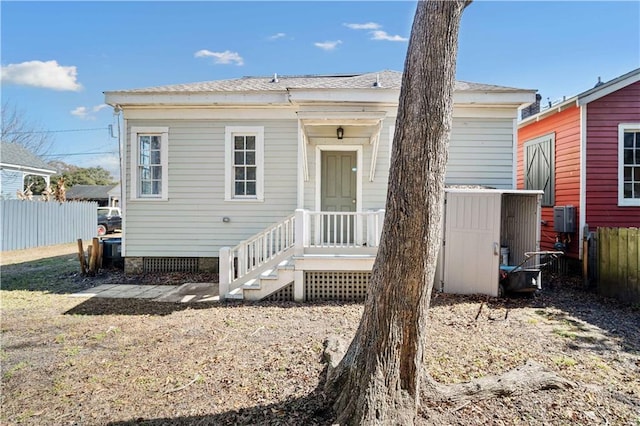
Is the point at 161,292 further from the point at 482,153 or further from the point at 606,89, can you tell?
the point at 606,89

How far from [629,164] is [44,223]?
1983 centimetres

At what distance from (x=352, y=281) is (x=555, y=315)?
325 centimetres

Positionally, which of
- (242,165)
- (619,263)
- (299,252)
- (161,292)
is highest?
(242,165)

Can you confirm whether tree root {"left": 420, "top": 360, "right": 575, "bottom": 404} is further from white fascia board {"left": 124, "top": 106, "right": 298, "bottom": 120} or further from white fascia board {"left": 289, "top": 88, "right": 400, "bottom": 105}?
white fascia board {"left": 124, "top": 106, "right": 298, "bottom": 120}

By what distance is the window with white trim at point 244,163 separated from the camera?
7.82 metres

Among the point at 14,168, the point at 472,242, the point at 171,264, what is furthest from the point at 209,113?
the point at 14,168

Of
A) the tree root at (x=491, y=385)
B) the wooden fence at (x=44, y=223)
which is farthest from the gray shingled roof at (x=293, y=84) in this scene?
the wooden fence at (x=44, y=223)

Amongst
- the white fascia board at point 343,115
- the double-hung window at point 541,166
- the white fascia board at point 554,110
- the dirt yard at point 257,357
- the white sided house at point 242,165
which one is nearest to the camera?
the dirt yard at point 257,357

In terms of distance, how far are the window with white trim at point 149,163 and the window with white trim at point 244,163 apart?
1484mm

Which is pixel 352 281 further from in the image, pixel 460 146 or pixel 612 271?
pixel 612 271

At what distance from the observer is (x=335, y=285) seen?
608cm

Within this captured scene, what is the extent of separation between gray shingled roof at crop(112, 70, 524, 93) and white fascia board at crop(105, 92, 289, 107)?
0.34ft

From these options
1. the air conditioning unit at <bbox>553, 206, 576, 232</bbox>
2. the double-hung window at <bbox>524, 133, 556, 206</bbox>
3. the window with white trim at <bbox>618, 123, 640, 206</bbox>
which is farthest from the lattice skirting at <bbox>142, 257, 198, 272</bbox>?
the window with white trim at <bbox>618, 123, 640, 206</bbox>

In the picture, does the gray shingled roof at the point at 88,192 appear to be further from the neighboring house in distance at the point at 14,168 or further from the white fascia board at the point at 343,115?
the white fascia board at the point at 343,115
